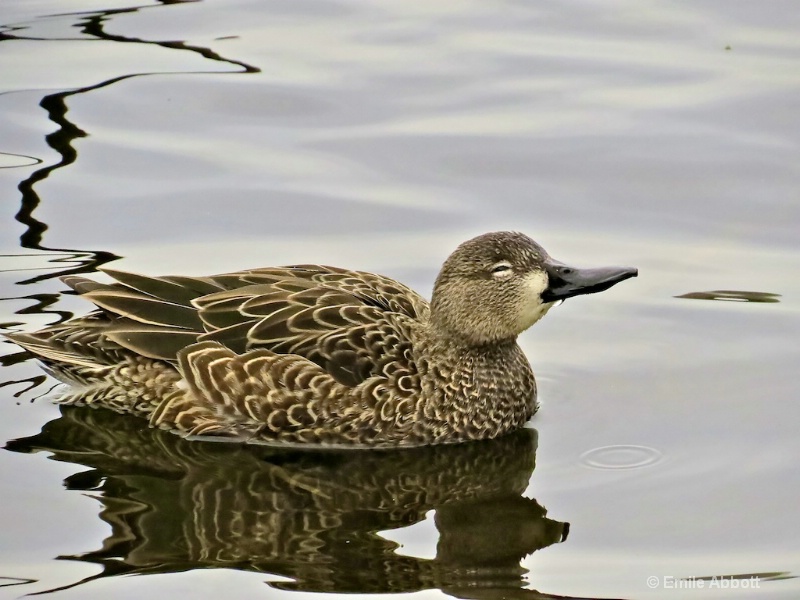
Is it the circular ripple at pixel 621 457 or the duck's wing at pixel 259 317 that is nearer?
the circular ripple at pixel 621 457

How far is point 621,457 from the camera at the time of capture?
28.4 ft

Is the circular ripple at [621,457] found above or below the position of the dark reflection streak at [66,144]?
below

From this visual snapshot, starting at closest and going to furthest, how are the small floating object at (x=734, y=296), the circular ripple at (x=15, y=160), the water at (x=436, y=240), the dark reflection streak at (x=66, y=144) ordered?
the water at (x=436, y=240)
the small floating object at (x=734, y=296)
the dark reflection streak at (x=66, y=144)
the circular ripple at (x=15, y=160)

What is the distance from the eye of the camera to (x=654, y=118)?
1330cm

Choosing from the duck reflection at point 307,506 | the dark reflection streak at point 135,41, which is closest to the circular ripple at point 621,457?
the duck reflection at point 307,506

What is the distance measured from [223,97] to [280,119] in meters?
0.73

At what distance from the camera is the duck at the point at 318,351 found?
30.0ft

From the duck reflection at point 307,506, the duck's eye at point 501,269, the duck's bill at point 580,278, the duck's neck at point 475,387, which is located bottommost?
the duck reflection at point 307,506

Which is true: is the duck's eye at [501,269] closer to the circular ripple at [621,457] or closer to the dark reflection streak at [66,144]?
the circular ripple at [621,457]

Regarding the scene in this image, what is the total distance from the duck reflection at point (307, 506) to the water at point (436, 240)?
2 cm

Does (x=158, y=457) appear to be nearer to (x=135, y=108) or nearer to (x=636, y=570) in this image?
(x=636, y=570)

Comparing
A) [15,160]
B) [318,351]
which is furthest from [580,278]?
[15,160]

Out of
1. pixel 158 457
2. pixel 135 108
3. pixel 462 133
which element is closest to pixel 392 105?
pixel 462 133

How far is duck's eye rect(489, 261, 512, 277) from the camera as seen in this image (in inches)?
364
